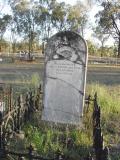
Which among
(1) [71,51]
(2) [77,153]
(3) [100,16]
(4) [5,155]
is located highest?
(3) [100,16]

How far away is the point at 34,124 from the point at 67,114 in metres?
0.73

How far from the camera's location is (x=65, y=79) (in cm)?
869

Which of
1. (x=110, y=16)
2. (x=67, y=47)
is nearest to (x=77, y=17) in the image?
(x=110, y=16)

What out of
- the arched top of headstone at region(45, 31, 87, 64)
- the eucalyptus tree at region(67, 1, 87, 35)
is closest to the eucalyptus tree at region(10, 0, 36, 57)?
the eucalyptus tree at region(67, 1, 87, 35)

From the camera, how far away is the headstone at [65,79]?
8602mm

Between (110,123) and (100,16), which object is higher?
(100,16)

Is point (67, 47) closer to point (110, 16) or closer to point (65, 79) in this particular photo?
point (65, 79)

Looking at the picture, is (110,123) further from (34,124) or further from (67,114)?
(34,124)

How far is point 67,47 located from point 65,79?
657 mm

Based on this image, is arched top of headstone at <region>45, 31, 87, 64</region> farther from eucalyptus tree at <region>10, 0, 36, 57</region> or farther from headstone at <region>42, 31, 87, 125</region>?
eucalyptus tree at <region>10, 0, 36, 57</region>

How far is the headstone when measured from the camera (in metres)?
8.60

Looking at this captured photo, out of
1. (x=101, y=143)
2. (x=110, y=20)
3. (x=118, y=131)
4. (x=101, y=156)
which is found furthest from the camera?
(x=110, y=20)

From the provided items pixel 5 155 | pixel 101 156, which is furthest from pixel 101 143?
pixel 5 155

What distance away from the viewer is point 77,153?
6.76 meters
